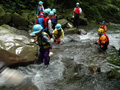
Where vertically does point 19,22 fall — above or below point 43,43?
above

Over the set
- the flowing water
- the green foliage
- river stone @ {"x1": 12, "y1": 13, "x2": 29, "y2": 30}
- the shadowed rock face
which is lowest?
the flowing water

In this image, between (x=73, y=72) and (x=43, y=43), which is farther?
(x=73, y=72)

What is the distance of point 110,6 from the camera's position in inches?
669

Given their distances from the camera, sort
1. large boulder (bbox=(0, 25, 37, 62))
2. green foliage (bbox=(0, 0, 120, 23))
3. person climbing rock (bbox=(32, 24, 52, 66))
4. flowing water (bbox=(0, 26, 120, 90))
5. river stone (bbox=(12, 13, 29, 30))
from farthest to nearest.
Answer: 1. green foliage (bbox=(0, 0, 120, 23))
2. river stone (bbox=(12, 13, 29, 30))
3. large boulder (bbox=(0, 25, 37, 62))
4. person climbing rock (bbox=(32, 24, 52, 66))
5. flowing water (bbox=(0, 26, 120, 90))

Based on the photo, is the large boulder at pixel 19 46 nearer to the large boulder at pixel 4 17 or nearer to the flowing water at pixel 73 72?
the flowing water at pixel 73 72

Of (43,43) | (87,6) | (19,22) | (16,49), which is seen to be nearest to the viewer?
(43,43)

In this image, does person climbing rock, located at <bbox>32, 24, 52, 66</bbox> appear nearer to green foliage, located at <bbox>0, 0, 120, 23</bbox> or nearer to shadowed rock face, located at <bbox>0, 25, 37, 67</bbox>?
shadowed rock face, located at <bbox>0, 25, 37, 67</bbox>

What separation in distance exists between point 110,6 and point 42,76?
16.1 meters

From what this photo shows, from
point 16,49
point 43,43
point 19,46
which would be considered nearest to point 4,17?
point 19,46

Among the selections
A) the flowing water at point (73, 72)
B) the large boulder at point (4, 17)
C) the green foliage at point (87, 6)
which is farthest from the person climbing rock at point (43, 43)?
the green foliage at point (87, 6)

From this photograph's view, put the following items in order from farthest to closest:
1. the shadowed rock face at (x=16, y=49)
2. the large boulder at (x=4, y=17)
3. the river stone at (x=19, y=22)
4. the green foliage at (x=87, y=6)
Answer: the green foliage at (x=87, y=6) → the river stone at (x=19, y=22) → the large boulder at (x=4, y=17) → the shadowed rock face at (x=16, y=49)

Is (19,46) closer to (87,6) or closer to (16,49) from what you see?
(16,49)

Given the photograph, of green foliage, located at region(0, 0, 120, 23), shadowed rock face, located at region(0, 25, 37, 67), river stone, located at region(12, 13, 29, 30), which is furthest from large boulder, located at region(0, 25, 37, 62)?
green foliage, located at region(0, 0, 120, 23)

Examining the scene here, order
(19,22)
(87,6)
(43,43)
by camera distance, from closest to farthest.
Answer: (43,43)
(19,22)
(87,6)
